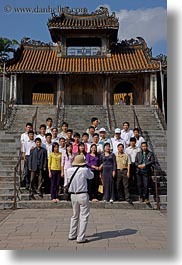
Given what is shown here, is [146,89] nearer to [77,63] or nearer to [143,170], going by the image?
[77,63]

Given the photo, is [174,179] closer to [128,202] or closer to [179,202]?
[179,202]

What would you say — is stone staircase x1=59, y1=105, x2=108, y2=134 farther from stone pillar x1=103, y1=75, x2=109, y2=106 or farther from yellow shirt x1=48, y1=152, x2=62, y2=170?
yellow shirt x1=48, y1=152, x2=62, y2=170

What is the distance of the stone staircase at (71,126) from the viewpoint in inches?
342

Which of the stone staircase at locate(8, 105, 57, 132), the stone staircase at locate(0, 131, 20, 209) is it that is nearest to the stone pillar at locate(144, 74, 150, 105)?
the stone staircase at locate(8, 105, 57, 132)

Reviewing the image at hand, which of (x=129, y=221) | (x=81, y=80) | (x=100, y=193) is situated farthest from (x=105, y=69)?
(x=129, y=221)

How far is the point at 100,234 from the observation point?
6.36m

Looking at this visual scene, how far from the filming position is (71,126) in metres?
16.4

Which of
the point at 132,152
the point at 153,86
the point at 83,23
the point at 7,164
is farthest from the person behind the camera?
the point at 83,23

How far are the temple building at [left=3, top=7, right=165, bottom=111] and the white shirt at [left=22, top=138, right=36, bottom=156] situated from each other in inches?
489

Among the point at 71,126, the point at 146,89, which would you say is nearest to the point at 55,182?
the point at 71,126

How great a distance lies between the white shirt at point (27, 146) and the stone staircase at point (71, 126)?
2.94ft

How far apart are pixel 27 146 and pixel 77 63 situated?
1388 centimetres

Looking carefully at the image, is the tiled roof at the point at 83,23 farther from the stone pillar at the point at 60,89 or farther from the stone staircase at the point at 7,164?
the stone staircase at the point at 7,164

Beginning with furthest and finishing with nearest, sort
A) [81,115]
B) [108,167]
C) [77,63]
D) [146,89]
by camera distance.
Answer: [77,63]
[146,89]
[81,115]
[108,167]
